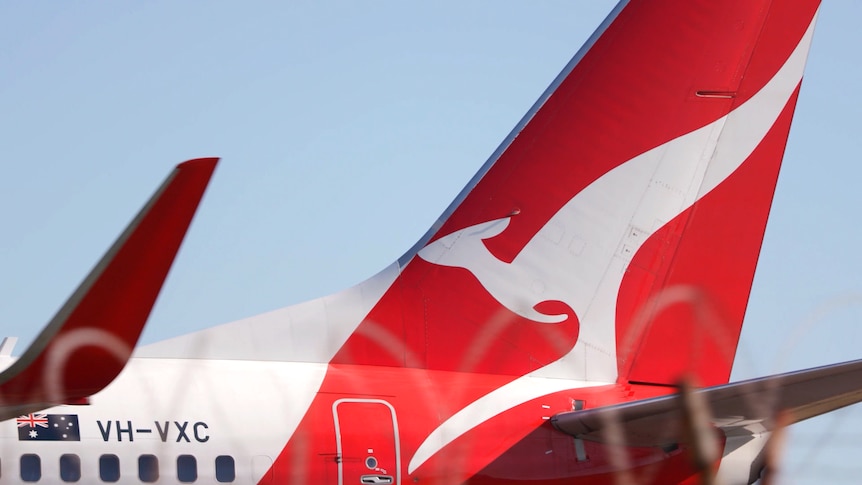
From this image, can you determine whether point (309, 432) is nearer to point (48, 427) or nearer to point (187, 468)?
point (187, 468)

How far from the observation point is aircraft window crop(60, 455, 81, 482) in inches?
309

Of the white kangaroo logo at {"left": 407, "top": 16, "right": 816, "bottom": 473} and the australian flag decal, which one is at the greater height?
the white kangaroo logo at {"left": 407, "top": 16, "right": 816, "bottom": 473}

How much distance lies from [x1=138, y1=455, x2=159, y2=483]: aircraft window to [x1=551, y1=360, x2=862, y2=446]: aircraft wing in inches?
129

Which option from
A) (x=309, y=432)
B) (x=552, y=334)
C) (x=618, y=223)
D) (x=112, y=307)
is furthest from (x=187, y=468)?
(x=618, y=223)

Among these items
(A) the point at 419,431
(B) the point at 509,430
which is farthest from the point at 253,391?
(B) the point at 509,430

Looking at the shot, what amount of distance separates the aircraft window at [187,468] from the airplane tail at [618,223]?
1.75m

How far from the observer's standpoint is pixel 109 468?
7988 mm

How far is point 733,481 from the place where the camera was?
29.8 feet

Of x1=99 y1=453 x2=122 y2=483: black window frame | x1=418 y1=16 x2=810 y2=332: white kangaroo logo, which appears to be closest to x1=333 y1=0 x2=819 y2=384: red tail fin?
x1=418 y1=16 x2=810 y2=332: white kangaroo logo

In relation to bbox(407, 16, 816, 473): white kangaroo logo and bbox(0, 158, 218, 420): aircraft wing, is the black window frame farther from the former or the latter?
bbox(407, 16, 816, 473): white kangaroo logo

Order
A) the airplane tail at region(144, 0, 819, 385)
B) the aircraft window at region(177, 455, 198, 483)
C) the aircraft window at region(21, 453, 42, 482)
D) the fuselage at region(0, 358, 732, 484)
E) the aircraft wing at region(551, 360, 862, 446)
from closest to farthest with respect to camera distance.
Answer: the aircraft wing at region(551, 360, 862, 446) < the aircraft window at region(21, 453, 42, 482) < the fuselage at region(0, 358, 732, 484) < the aircraft window at region(177, 455, 198, 483) < the airplane tail at region(144, 0, 819, 385)

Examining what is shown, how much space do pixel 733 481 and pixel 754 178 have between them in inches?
140

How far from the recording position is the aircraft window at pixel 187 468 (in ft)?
27.0

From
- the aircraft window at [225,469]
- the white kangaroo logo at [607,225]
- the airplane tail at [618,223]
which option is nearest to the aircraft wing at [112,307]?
the aircraft window at [225,469]
